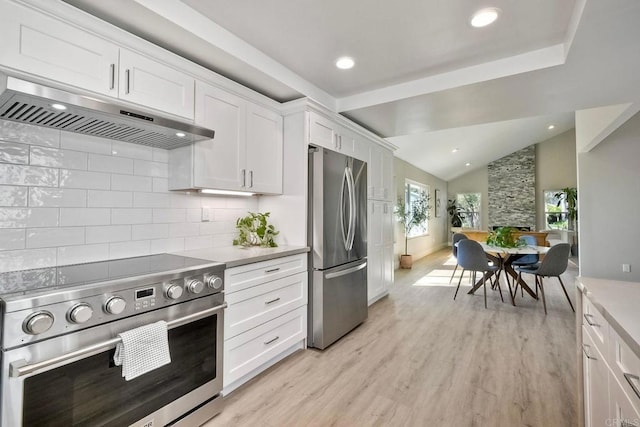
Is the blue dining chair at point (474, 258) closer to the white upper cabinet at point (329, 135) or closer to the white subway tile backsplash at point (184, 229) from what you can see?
the white upper cabinet at point (329, 135)

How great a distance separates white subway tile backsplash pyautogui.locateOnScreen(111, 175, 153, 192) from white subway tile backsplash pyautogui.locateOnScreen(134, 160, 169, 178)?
38 millimetres

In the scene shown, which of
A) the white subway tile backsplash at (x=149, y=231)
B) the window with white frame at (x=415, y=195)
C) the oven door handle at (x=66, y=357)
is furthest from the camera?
the window with white frame at (x=415, y=195)

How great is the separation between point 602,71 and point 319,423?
3.19 metres

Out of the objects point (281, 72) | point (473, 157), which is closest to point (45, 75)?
point (281, 72)

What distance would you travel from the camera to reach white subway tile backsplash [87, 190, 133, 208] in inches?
72.5

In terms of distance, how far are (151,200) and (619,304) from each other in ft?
8.61

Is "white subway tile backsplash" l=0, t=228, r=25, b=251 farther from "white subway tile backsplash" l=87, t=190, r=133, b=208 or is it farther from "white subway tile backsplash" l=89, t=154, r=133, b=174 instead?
"white subway tile backsplash" l=89, t=154, r=133, b=174

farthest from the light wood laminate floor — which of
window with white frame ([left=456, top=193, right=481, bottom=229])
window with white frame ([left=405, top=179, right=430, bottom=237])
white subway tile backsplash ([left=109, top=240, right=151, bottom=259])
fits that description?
window with white frame ([left=456, top=193, right=481, bottom=229])

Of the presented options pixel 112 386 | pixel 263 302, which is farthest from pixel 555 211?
pixel 112 386

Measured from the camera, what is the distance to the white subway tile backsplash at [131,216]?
6.38ft

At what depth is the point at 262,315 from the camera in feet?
7.23

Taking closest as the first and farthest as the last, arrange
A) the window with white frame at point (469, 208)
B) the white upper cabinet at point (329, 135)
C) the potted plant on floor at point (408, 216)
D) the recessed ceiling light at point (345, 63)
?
the recessed ceiling light at point (345, 63), the white upper cabinet at point (329, 135), the potted plant on floor at point (408, 216), the window with white frame at point (469, 208)

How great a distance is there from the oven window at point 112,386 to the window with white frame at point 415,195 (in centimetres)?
681

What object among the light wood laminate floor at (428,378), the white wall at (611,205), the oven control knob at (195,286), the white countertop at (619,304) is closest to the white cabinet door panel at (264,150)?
the oven control knob at (195,286)
